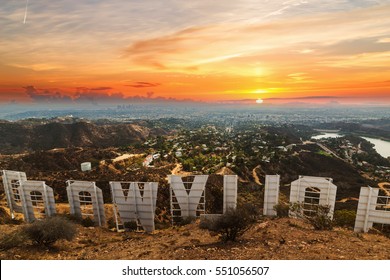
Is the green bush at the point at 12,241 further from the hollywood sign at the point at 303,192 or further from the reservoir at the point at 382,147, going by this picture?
the reservoir at the point at 382,147

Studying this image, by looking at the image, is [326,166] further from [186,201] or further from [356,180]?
[186,201]

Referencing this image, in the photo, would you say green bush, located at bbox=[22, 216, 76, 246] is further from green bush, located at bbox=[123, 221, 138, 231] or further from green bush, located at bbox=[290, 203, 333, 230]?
green bush, located at bbox=[290, 203, 333, 230]

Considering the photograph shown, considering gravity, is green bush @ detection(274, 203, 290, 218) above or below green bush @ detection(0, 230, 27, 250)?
below

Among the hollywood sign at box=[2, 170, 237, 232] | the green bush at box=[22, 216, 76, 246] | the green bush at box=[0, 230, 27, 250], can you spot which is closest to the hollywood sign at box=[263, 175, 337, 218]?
the hollywood sign at box=[2, 170, 237, 232]

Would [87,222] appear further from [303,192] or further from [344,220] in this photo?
[344,220]

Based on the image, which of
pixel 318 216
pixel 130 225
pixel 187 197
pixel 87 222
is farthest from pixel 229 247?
pixel 87 222

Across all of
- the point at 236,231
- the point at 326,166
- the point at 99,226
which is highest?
the point at 236,231

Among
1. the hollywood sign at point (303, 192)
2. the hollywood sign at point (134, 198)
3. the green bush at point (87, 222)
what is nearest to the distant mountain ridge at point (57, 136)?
the hollywood sign at point (134, 198)
